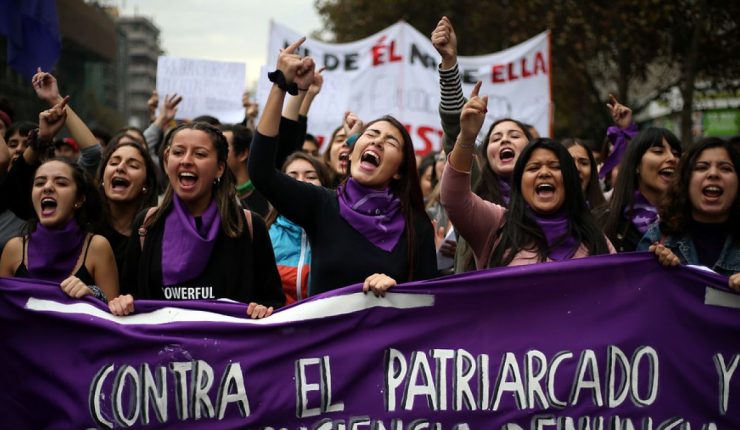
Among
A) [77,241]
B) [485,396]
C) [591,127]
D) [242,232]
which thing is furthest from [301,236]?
[591,127]

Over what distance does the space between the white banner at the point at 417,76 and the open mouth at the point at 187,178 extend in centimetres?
527

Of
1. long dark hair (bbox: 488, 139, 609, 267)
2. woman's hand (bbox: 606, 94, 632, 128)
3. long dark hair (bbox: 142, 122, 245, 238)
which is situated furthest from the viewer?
woman's hand (bbox: 606, 94, 632, 128)

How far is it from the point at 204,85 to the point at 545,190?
477 cm

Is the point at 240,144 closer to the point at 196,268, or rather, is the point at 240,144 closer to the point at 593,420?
the point at 196,268

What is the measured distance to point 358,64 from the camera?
951 cm

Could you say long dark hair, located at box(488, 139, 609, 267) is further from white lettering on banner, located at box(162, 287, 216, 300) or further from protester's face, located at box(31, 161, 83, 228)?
protester's face, located at box(31, 161, 83, 228)

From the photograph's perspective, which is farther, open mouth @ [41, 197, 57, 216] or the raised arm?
open mouth @ [41, 197, 57, 216]

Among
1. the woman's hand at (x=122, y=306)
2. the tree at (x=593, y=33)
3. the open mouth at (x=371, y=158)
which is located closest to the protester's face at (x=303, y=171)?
the open mouth at (x=371, y=158)

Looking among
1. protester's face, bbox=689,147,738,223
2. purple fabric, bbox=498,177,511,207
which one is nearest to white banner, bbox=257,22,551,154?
purple fabric, bbox=498,177,511,207

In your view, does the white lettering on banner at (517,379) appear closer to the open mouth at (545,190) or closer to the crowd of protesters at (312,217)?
the crowd of protesters at (312,217)

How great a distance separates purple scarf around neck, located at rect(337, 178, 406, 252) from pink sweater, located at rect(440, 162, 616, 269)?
22 centimetres

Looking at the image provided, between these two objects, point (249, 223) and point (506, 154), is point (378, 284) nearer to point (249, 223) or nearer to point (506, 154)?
point (249, 223)

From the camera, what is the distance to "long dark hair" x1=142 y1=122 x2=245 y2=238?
378 centimetres

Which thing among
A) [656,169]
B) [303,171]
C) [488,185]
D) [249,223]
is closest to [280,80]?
[249,223]
